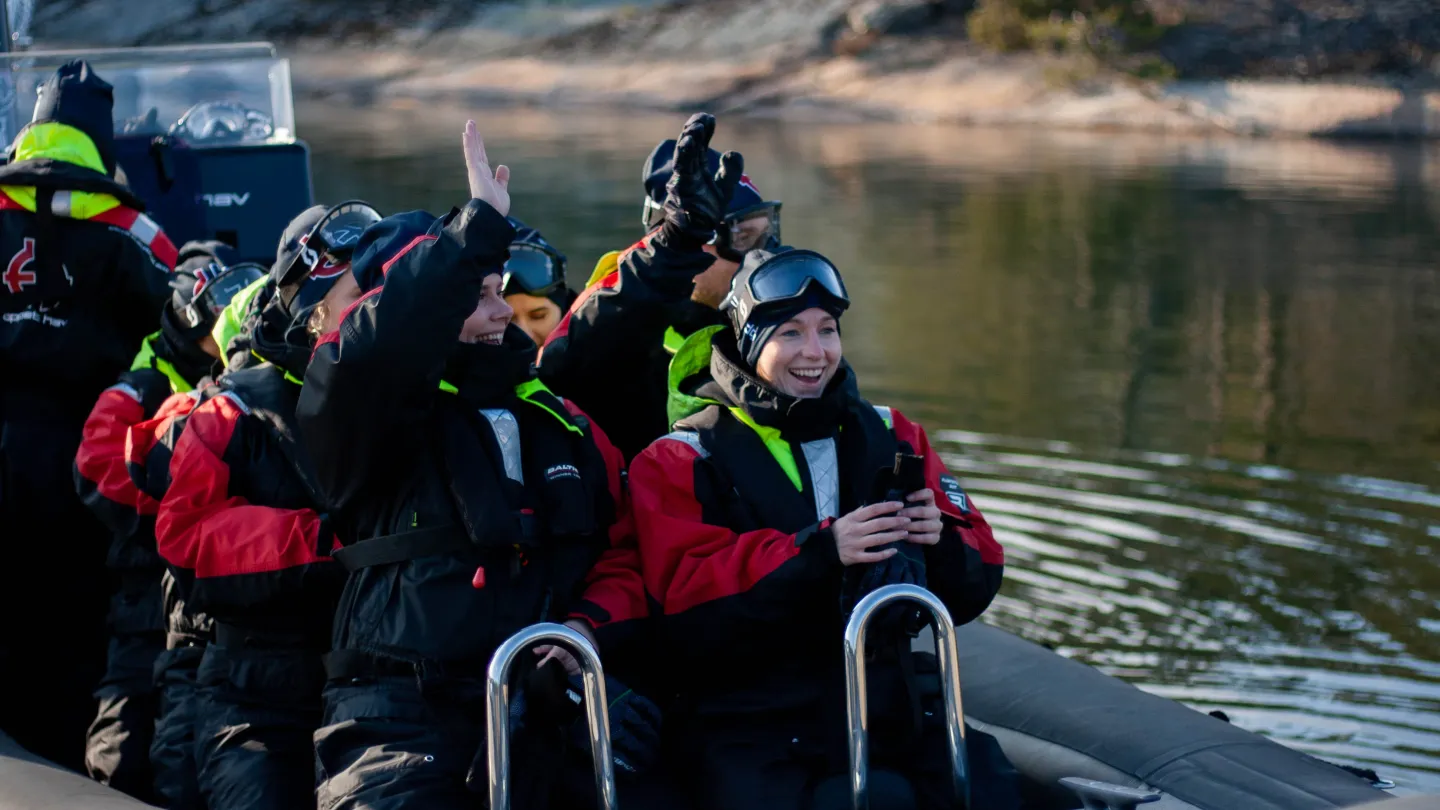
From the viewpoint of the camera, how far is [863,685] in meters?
3.04

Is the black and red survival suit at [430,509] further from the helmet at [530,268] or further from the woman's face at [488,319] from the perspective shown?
the helmet at [530,268]

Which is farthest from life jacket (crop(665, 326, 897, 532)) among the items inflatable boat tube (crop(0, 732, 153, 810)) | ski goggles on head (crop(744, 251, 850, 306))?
inflatable boat tube (crop(0, 732, 153, 810))

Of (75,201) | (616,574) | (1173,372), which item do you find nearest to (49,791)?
(616,574)

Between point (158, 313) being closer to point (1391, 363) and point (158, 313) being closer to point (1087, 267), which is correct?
point (1391, 363)

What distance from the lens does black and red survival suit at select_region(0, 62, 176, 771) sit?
15.9 ft

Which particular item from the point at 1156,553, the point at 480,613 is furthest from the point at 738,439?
the point at 1156,553

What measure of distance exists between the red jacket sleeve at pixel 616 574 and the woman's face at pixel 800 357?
1.22 ft

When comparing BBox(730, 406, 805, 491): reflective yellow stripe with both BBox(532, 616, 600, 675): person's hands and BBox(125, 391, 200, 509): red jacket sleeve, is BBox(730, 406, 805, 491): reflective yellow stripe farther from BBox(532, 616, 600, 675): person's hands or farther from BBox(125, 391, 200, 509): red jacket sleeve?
BBox(125, 391, 200, 509): red jacket sleeve

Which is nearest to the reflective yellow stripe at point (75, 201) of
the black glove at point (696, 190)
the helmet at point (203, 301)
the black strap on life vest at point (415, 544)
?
the helmet at point (203, 301)

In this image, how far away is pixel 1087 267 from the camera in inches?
657

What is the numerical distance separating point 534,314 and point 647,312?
733 mm

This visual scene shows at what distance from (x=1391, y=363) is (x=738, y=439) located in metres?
9.79

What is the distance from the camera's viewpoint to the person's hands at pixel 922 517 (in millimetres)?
3188

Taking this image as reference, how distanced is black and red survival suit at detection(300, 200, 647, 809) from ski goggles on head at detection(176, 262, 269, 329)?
129cm
